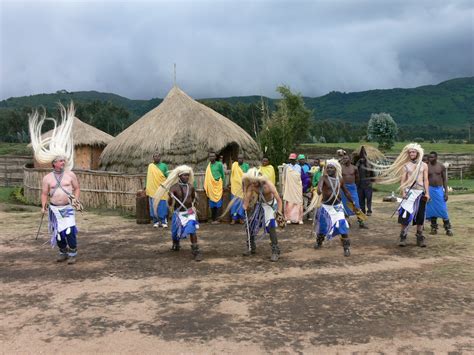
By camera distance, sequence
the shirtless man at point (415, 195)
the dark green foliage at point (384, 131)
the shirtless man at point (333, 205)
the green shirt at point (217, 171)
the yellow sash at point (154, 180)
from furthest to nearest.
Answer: the dark green foliage at point (384, 131)
the green shirt at point (217, 171)
the yellow sash at point (154, 180)
the shirtless man at point (415, 195)
the shirtless man at point (333, 205)

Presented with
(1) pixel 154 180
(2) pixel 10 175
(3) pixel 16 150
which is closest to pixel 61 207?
(1) pixel 154 180

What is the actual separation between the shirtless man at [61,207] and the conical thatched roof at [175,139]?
760cm

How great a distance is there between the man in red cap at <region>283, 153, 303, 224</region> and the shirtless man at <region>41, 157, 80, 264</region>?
15.6 feet

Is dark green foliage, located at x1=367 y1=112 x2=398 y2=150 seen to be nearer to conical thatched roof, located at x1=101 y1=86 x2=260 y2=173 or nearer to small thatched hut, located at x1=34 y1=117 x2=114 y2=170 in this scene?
conical thatched roof, located at x1=101 y1=86 x2=260 y2=173

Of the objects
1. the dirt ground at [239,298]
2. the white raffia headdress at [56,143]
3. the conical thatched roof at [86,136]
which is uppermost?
the conical thatched roof at [86,136]

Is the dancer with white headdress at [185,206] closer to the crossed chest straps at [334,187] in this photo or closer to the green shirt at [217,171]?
the crossed chest straps at [334,187]

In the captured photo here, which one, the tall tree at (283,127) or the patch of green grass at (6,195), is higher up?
the tall tree at (283,127)

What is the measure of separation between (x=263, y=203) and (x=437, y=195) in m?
3.70

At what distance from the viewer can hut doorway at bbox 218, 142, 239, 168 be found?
16.0m

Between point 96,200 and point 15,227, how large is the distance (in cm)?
323

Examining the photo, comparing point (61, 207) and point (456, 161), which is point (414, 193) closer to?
point (61, 207)

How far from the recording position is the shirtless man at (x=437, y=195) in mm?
8547

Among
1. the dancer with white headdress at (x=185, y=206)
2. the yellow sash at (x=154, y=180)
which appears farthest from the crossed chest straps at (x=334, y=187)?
the yellow sash at (x=154, y=180)

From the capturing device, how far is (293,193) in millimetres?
10156
